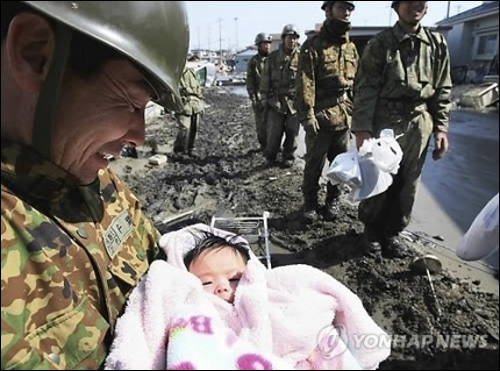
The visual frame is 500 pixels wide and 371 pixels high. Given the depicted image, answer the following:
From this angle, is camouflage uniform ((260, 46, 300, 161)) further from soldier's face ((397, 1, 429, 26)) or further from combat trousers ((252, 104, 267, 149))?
soldier's face ((397, 1, 429, 26))

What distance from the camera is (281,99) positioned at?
7578 mm

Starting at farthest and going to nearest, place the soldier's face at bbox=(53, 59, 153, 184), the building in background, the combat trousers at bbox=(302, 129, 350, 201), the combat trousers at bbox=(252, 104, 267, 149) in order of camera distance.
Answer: the building in background, the combat trousers at bbox=(252, 104, 267, 149), the combat trousers at bbox=(302, 129, 350, 201), the soldier's face at bbox=(53, 59, 153, 184)

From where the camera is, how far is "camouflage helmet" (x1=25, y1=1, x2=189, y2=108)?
832 mm

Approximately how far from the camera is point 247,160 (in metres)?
8.48

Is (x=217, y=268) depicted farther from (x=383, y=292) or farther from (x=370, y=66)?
(x=370, y=66)

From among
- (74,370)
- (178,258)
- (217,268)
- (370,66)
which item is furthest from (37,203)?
(370,66)

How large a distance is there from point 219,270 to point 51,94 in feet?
2.79

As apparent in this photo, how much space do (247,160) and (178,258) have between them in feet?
23.4

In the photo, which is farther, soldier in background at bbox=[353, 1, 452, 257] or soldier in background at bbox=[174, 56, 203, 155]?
soldier in background at bbox=[174, 56, 203, 155]

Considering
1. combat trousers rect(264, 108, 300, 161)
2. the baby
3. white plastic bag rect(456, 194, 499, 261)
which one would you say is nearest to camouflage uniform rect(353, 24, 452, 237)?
white plastic bag rect(456, 194, 499, 261)

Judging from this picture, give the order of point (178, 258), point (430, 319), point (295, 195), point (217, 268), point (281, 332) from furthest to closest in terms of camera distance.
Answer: point (295, 195), point (430, 319), point (217, 268), point (178, 258), point (281, 332)

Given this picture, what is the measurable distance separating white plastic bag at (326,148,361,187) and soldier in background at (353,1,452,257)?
199mm

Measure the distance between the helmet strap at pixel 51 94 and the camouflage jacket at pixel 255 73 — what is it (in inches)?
316

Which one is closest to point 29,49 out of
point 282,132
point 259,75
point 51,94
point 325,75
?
point 51,94
